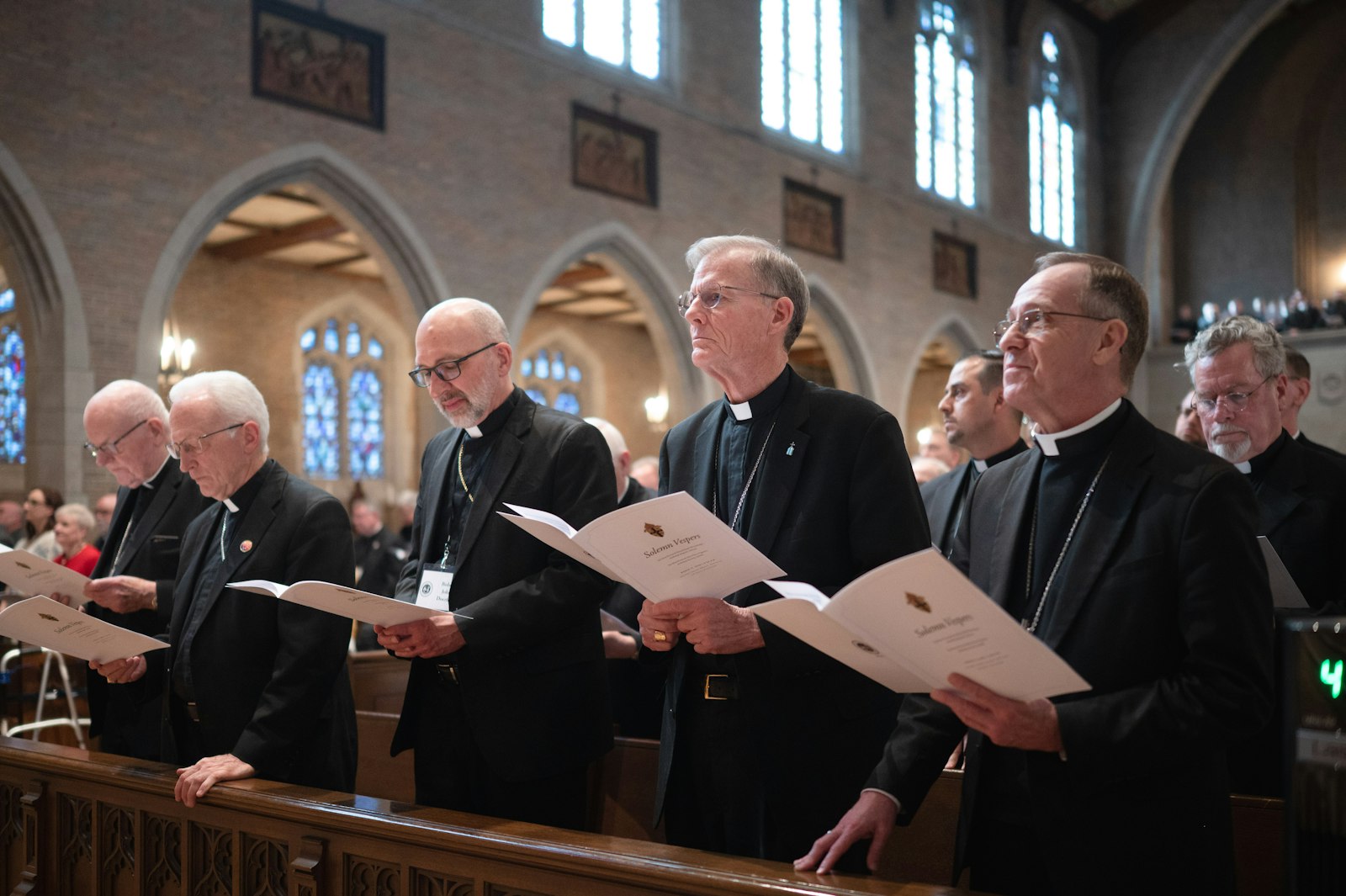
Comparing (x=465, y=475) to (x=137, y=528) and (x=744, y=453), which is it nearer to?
(x=744, y=453)

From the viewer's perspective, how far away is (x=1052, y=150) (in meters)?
18.6

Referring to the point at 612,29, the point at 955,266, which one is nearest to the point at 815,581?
the point at 612,29

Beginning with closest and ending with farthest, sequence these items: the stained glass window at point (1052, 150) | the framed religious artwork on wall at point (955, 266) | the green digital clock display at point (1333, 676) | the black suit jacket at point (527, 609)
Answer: the green digital clock display at point (1333, 676), the black suit jacket at point (527, 609), the framed religious artwork on wall at point (955, 266), the stained glass window at point (1052, 150)

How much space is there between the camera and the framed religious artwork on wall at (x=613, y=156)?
11.3 m

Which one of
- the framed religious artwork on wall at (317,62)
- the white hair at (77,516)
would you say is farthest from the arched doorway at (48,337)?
the framed religious artwork on wall at (317,62)

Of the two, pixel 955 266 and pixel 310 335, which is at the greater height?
pixel 955 266

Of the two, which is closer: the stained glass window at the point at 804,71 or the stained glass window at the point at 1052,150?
the stained glass window at the point at 804,71

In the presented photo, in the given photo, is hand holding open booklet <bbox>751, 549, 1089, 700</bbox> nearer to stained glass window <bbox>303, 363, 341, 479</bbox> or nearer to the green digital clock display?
the green digital clock display

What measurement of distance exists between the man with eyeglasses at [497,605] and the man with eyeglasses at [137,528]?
3.00ft

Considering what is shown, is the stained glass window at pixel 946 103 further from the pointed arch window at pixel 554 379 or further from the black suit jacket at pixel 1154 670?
the black suit jacket at pixel 1154 670

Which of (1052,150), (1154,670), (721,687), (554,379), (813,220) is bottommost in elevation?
(721,687)

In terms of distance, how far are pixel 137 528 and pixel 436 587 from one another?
1275 mm

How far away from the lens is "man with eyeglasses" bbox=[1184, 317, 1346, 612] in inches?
103

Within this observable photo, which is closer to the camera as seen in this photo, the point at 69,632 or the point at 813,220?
the point at 69,632
